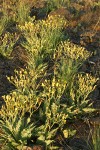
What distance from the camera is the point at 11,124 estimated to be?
3.72 metres

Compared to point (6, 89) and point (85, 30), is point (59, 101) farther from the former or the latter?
point (85, 30)

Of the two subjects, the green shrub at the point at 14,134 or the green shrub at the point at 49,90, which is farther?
the green shrub at the point at 49,90

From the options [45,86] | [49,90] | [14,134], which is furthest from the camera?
[45,86]

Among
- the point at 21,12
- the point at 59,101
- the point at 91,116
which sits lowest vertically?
the point at 91,116

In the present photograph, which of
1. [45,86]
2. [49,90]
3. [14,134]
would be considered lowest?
[14,134]

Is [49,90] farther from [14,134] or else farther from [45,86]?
[14,134]

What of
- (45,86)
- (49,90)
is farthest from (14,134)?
(45,86)

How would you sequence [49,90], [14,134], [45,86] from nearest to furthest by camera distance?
[14,134]
[49,90]
[45,86]

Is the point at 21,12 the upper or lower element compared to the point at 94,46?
upper

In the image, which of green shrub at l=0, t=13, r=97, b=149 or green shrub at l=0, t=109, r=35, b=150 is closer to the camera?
green shrub at l=0, t=109, r=35, b=150

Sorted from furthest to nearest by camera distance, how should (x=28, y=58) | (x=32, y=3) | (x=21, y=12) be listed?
(x=32, y=3), (x=21, y=12), (x=28, y=58)

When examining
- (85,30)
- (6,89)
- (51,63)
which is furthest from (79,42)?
(6,89)

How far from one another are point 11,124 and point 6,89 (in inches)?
50.3

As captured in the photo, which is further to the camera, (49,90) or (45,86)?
(45,86)
